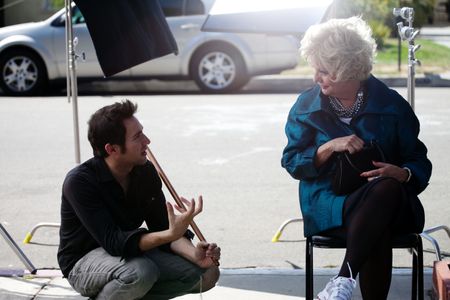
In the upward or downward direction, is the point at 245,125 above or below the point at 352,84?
below

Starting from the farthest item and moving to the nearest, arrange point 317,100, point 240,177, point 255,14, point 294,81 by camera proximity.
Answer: point 294,81 → point 240,177 → point 255,14 → point 317,100

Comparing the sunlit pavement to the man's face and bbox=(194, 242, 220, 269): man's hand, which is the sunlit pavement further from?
the man's face

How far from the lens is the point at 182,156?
28.0 ft

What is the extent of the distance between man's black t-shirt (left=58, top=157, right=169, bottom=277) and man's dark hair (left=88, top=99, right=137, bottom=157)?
4.2 inches

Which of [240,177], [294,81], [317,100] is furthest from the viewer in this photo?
[294,81]

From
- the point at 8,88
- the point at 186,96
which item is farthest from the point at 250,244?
the point at 8,88

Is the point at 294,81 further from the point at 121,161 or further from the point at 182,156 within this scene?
the point at 121,161

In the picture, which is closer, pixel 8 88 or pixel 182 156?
pixel 182 156

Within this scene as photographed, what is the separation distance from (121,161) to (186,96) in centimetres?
908

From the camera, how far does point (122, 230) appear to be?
12.4 ft

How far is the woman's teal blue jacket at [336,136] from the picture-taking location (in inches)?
157

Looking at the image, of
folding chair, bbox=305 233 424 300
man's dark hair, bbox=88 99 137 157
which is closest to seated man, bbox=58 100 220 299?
man's dark hair, bbox=88 99 137 157

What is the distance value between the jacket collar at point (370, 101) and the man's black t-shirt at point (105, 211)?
2.38 feet

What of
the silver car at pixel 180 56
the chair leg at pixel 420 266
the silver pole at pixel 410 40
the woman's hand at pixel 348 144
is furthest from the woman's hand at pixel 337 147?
the silver car at pixel 180 56
